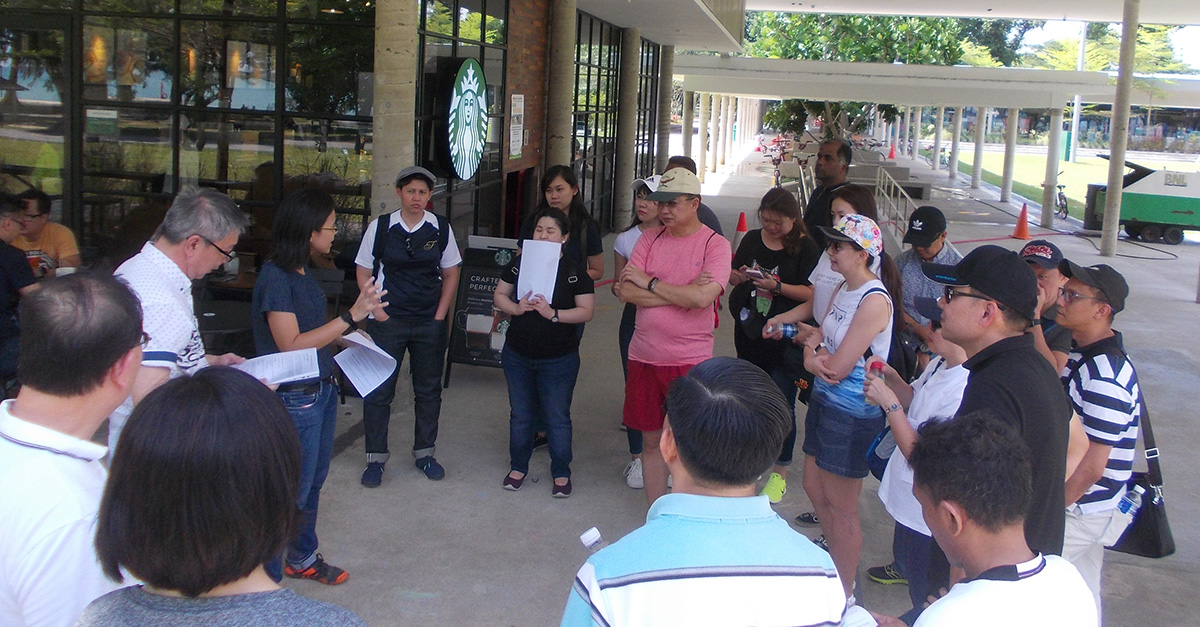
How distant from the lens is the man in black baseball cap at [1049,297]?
12.9ft

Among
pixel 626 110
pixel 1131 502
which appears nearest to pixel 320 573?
pixel 1131 502

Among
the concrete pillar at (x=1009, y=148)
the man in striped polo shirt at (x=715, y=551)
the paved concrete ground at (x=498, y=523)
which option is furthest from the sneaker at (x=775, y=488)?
the concrete pillar at (x=1009, y=148)

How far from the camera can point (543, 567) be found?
4578 millimetres

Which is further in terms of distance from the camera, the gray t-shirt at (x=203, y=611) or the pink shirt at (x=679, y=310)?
the pink shirt at (x=679, y=310)

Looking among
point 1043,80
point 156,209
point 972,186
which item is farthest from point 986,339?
point 972,186

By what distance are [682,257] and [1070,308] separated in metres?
1.79

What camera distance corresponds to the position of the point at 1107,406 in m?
3.29

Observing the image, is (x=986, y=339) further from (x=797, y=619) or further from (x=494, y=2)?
(x=494, y=2)

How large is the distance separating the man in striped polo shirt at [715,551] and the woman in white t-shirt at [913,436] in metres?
1.24

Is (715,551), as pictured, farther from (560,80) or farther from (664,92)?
(664,92)

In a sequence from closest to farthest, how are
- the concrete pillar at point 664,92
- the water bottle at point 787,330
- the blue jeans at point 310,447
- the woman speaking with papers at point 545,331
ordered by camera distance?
1. the blue jeans at point 310,447
2. the water bottle at point 787,330
3. the woman speaking with papers at point 545,331
4. the concrete pillar at point 664,92

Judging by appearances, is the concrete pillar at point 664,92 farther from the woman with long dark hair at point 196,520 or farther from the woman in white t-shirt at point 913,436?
the woman with long dark hair at point 196,520

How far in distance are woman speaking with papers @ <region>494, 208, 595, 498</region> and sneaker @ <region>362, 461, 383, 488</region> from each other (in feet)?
2.29

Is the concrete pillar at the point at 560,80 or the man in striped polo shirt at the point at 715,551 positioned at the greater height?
the concrete pillar at the point at 560,80
